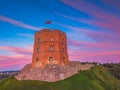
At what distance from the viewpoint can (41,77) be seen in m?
54.5

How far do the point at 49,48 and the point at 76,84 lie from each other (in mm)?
15073

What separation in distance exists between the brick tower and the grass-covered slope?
808 cm

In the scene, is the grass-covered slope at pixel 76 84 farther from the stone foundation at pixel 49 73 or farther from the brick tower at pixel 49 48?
the brick tower at pixel 49 48

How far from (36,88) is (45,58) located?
11695 mm

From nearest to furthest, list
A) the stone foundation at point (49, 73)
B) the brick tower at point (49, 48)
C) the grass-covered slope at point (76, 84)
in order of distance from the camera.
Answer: the grass-covered slope at point (76, 84) → the stone foundation at point (49, 73) → the brick tower at point (49, 48)

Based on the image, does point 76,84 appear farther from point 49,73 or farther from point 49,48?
point 49,48

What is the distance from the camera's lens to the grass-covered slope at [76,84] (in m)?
50.9

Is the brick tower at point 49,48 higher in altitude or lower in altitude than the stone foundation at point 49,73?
higher

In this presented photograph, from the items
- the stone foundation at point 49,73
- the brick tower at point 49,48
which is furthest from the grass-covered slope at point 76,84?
the brick tower at point 49,48

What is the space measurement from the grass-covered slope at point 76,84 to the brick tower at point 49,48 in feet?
26.5

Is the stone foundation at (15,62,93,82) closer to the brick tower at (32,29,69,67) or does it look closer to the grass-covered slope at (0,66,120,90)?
the grass-covered slope at (0,66,120,90)

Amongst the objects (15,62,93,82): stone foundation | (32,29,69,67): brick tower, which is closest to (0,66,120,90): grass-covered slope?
(15,62,93,82): stone foundation

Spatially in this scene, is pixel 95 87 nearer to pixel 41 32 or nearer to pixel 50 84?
pixel 50 84

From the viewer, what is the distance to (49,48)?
199 feet
